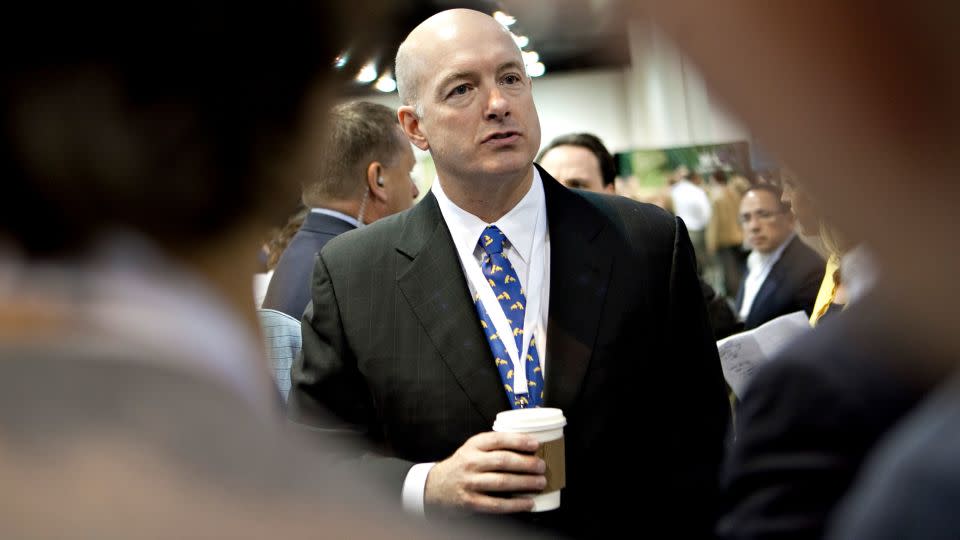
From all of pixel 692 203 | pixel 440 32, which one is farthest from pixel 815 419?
pixel 692 203

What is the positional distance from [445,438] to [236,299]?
1435 millimetres

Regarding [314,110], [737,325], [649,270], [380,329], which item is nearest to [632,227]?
[649,270]

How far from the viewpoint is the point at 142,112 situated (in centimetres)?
56

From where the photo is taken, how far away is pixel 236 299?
0.62 metres

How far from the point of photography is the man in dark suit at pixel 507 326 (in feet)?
6.49

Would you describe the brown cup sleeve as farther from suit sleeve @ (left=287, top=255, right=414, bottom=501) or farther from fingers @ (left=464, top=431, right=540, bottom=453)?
suit sleeve @ (left=287, top=255, right=414, bottom=501)

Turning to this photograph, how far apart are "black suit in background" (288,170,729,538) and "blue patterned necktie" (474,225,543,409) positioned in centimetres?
3

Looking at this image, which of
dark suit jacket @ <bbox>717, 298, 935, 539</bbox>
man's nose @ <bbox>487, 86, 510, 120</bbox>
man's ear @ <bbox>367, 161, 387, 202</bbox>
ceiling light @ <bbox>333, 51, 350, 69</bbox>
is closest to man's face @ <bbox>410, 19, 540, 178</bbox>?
man's nose @ <bbox>487, 86, 510, 120</bbox>

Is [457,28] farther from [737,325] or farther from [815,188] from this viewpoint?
[737,325]

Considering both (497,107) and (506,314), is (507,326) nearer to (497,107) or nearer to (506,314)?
(506,314)

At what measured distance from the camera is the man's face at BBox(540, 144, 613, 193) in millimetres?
3875

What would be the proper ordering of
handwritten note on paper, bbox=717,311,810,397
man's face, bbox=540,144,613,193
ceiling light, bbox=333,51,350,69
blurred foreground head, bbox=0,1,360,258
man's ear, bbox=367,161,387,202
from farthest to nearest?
man's face, bbox=540,144,613,193 → man's ear, bbox=367,161,387,202 → handwritten note on paper, bbox=717,311,810,397 → ceiling light, bbox=333,51,350,69 → blurred foreground head, bbox=0,1,360,258

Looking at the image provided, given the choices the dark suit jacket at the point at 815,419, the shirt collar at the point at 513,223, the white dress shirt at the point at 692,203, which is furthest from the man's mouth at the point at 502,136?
the white dress shirt at the point at 692,203

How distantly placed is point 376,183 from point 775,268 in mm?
1884
